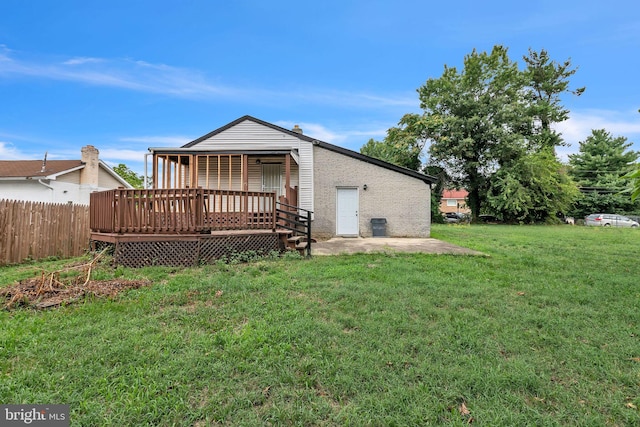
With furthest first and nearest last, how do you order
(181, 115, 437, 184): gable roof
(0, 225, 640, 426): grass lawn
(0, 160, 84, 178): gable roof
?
(0, 160, 84, 178): gable roof
(181, 115, 437, 184): gable roof
(0, 225, 640, 426): grass lawn

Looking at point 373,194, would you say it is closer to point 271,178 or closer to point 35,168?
point 271,178

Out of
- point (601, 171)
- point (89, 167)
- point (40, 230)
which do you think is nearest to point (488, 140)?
point (601, 171)

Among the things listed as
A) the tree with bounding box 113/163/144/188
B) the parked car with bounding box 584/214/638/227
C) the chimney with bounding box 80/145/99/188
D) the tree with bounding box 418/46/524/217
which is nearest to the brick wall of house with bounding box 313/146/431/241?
the chimney with bounding box 80/145/99/188

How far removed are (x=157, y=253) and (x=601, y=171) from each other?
142ft

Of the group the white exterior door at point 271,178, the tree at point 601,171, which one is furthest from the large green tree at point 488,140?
the white exterior door at point 271,178

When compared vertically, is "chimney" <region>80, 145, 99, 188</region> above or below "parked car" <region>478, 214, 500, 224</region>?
above

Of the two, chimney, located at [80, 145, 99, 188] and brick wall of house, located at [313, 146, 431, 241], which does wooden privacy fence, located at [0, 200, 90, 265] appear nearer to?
brick wall of house, located at [313, 146, 431, 241]

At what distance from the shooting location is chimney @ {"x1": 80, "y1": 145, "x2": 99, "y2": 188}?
1847 cm

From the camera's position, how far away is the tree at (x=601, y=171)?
30.8 m

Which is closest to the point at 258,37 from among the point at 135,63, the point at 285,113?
the point at 135,63

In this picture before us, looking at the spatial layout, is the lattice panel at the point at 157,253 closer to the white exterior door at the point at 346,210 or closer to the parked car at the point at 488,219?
the white exterior door at the point at 346,210

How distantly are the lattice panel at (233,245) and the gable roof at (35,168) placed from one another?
15158 mm

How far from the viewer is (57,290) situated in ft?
15.0

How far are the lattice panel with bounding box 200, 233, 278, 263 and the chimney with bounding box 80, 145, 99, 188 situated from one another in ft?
54.5
